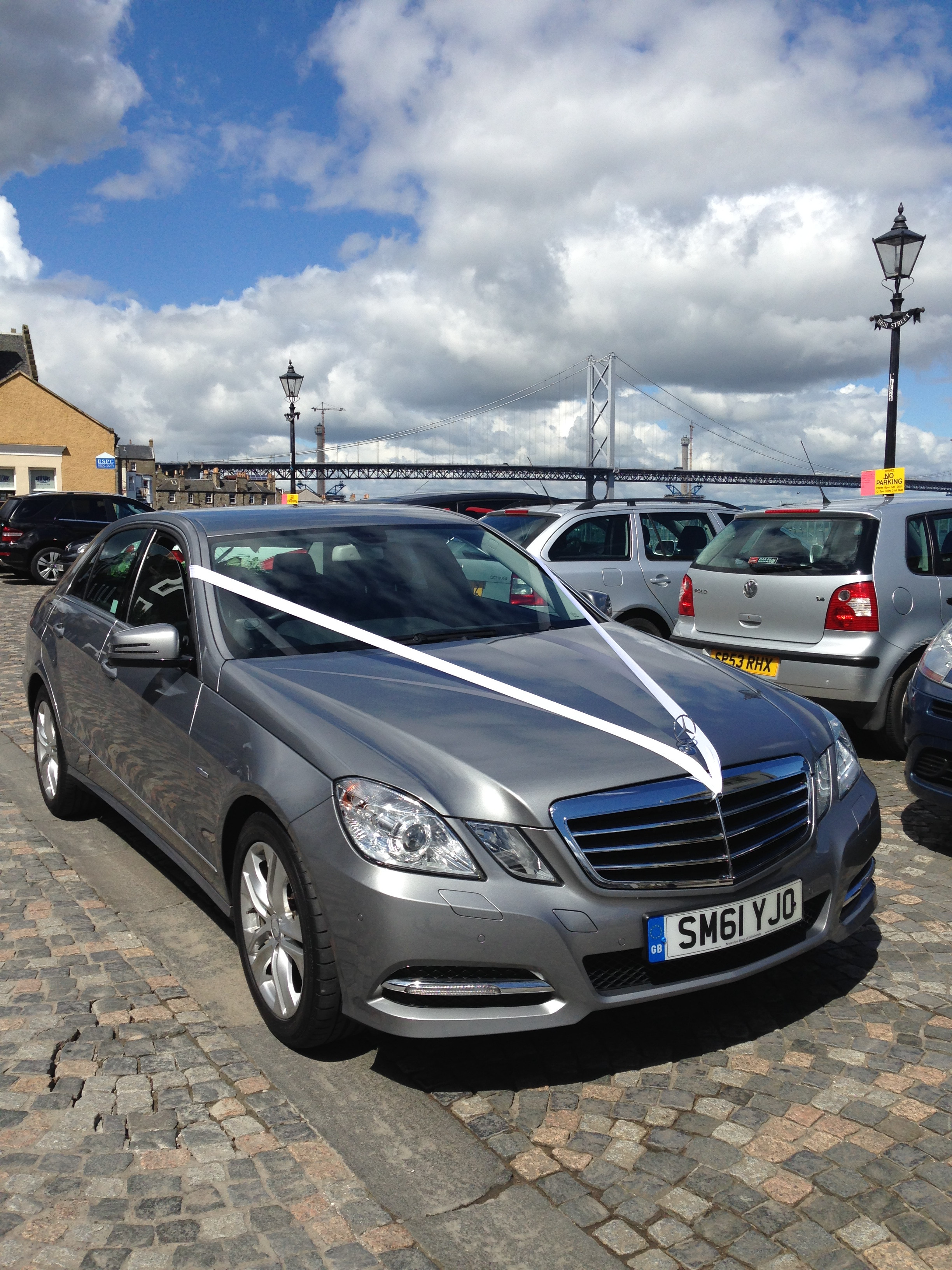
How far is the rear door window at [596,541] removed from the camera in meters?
9.00

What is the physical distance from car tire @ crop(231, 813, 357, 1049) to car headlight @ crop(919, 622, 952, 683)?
3181 mm

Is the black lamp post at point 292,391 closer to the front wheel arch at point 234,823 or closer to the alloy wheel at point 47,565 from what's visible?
the alloy wheel at point 47,565

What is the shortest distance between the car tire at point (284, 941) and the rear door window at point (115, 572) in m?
1.83

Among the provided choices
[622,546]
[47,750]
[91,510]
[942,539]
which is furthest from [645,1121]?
[91,510]

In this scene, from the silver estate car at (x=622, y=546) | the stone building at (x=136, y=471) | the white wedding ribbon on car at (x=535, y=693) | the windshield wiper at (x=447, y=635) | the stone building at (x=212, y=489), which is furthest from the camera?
the stone building at (x=212, y=489)

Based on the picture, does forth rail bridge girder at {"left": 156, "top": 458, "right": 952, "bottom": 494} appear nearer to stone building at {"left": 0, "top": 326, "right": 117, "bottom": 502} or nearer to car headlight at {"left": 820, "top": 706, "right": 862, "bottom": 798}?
stone building at {"left": 0, "top": 326, "right": 117, "bottom": 502}

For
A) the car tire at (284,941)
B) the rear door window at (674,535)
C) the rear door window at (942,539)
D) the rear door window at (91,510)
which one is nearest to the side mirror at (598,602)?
the car tire at (284,941)

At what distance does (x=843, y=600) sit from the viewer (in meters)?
6.52

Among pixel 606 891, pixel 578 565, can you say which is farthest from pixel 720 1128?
pixel 578 565

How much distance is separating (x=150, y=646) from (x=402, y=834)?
1.35 m

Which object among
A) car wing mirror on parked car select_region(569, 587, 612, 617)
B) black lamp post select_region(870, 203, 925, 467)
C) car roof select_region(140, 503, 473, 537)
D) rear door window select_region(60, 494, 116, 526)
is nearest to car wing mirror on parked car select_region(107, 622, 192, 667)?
car roof select_region(140, 503, 473, 537)

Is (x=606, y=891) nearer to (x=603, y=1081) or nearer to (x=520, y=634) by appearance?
(x=603, y=1081)

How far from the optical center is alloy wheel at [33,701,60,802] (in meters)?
5.40

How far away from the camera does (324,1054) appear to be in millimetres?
3062
